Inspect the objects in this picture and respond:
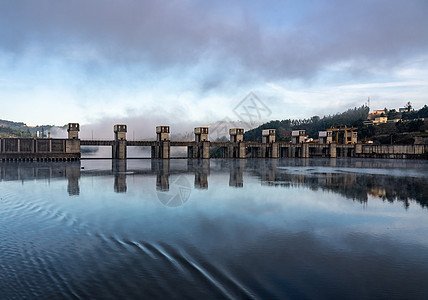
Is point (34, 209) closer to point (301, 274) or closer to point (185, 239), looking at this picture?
point (185, 239)

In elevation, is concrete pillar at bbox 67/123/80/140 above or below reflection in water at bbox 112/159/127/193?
above

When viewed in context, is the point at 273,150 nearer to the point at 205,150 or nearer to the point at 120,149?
the point at 205,150

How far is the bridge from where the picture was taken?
83.6 metres

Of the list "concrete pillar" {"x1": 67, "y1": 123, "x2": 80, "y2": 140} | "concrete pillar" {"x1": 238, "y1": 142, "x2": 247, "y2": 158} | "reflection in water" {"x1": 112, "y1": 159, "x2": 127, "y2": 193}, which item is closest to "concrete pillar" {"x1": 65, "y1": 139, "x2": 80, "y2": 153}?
"concrete pillar" {"x1": 67, "y1": 123, "x2": 80, "y2": 140}

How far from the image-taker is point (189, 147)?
122 m

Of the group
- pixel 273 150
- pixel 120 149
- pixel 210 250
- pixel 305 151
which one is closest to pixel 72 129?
pixel 120 149

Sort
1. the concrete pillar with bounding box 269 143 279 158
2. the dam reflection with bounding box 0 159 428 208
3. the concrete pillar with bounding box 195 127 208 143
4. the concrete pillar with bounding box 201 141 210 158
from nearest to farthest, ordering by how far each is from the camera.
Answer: the dam reflection with bounding box 0 159 428 208, the concrete pillar with bounding box 201 141 210 158, the concrete pillar with bounding box 195 127 208 143, the concrete pillar with bounding box 269 143 279 158

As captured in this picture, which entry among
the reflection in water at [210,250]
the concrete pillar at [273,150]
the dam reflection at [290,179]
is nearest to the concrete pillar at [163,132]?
the concrete pillar at [273,150]

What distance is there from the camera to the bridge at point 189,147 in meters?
83.6

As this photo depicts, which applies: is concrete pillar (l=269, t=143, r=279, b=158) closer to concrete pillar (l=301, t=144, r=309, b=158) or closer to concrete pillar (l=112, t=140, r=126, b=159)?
concrete pillar (l=301, t=144, r=309, b=158)

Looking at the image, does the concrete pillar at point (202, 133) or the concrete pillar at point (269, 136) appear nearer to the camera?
the concrete pillar at point (202, 133)

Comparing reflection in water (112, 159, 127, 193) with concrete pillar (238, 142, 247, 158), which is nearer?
reflection in water (112, 159, 127, 193)

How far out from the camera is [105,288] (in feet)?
25.5

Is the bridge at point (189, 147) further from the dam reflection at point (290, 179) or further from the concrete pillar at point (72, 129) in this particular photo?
the dam reflection at point (290, 179)
